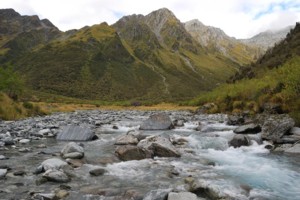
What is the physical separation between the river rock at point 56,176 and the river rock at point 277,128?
541 inches

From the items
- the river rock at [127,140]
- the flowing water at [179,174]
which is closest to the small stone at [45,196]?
the flowing water at [179,174]

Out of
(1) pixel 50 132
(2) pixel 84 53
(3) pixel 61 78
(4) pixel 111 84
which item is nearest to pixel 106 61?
(2) pixel 84 53

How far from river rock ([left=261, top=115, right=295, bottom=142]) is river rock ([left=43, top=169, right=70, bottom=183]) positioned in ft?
45.1

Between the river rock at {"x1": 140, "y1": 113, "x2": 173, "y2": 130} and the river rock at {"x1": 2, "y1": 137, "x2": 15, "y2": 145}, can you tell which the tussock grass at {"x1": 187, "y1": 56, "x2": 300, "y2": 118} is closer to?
the river rock at {"x1": 140, "y1": 113, "x2": 173, "y2": 130}

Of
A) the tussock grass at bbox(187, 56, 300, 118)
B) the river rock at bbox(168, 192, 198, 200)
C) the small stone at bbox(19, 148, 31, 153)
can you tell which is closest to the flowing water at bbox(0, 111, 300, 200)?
the small stone at bbox(19, 148, 31, 153)

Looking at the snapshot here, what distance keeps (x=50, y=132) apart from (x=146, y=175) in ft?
44.0

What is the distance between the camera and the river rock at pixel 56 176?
11383 mm

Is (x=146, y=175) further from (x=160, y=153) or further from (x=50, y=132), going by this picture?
(x=50, y=132)

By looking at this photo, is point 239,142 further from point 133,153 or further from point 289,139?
point 133,153

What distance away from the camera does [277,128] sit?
2036cm

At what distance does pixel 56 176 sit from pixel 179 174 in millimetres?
4828

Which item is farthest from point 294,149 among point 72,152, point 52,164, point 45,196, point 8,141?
point 8,141

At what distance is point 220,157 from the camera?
16.7m

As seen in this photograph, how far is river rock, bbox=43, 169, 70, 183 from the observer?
448 inches
